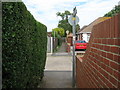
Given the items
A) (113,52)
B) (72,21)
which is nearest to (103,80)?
(113,52)

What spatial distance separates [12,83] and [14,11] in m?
1.10

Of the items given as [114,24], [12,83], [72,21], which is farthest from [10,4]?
[72,21]

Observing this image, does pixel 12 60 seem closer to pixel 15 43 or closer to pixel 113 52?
pixel 15 43

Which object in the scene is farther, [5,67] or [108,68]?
[5,67]

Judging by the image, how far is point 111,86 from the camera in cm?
140

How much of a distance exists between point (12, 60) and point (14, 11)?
0.74m

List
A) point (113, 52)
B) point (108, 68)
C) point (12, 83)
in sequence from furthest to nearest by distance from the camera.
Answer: point (12, 83) < point (108, 68) < point (113, 52)

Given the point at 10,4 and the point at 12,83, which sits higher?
the point at 10,4

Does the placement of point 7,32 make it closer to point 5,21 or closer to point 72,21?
point 5,21

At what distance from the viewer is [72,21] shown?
504 cm

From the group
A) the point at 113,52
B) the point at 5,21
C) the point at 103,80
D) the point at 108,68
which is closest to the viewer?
the point at 113,52

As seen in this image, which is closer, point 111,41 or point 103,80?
point 111,41

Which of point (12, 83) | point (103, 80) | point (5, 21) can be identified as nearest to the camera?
point (103, 80)

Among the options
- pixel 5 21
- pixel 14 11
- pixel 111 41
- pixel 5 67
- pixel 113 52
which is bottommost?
pixel 5 67
